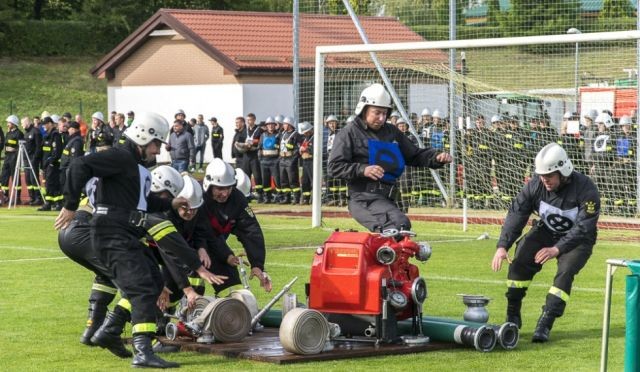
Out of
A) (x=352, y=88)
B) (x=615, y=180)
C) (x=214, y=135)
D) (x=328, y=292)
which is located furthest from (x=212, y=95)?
(x=328, y=292)

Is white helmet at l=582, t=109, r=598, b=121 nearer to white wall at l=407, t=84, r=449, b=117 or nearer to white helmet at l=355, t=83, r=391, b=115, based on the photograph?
white wall at l=407, t=84, r=449, b=117

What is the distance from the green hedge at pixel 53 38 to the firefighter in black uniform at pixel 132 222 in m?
57.0

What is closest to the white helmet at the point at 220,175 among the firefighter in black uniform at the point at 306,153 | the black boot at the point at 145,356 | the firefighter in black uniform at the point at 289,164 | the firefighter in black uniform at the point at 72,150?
the black boot at the point at 145,356

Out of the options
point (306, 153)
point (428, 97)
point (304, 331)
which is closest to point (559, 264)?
point (304, 331)

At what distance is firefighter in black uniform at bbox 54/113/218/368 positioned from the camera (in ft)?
32.6

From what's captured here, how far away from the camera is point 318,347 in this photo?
34.0ft

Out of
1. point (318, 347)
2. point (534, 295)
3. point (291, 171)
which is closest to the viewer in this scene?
point (318, 347)

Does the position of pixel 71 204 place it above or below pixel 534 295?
above

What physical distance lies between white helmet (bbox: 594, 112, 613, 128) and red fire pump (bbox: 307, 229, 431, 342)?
14.0m

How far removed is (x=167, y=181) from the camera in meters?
11.0

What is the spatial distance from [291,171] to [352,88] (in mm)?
4337

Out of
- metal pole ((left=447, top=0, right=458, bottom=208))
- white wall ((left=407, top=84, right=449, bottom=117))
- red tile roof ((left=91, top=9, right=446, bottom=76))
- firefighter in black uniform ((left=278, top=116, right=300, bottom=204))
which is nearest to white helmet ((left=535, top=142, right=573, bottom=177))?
metal pole ((left=447, top=0, right=458, bottom=208))

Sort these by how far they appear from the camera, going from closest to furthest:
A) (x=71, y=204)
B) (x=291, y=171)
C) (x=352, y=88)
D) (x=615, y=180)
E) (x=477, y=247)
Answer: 1. (x=71, y=204)
2. (x=477, y=247)
3. (x=615, y=180)
4. (x=352, y=88)
5. (x=291, y=171)

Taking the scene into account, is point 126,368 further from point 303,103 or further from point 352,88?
point 303,103
